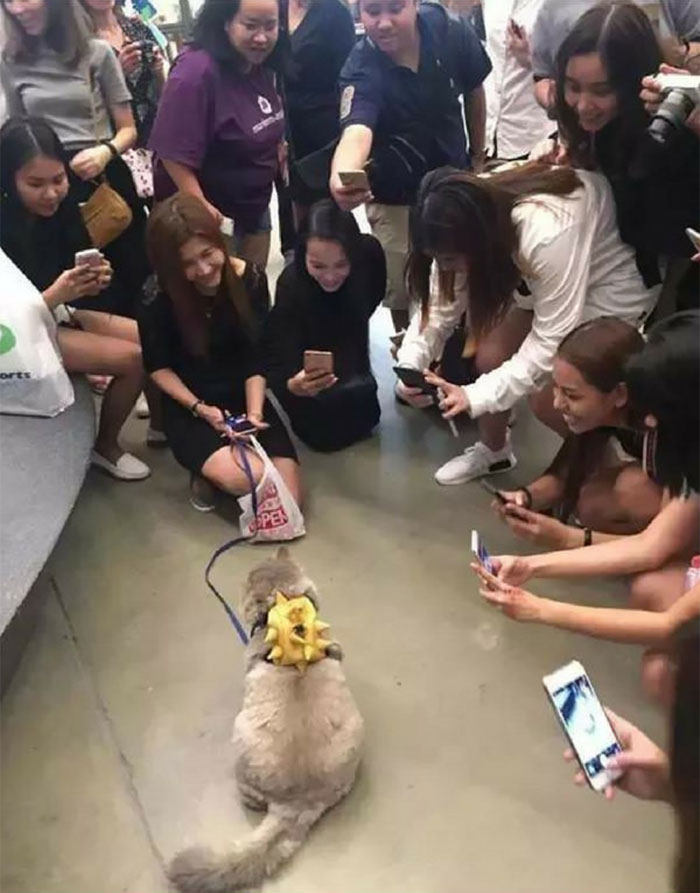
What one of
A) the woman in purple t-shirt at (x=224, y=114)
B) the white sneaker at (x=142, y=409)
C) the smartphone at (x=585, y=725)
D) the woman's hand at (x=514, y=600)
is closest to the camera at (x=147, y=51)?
the woman in purple t-shirt at (x=224, y=114)

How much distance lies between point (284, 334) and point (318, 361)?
0.63 ft

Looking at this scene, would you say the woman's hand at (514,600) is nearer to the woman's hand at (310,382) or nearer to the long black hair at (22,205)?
the woman's hand at (310,382)

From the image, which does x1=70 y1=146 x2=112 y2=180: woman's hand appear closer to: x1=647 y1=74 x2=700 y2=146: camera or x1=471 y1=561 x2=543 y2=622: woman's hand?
x1=647 y1=74 x2=700 y2=146: camera

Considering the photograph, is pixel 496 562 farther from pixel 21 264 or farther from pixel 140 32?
pixel 140 32

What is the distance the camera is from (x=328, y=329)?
7.64ft

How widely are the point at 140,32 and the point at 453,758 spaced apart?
6.61ft

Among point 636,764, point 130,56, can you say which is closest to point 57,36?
point 130,56

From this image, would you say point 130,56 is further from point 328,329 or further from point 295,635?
point 295,635

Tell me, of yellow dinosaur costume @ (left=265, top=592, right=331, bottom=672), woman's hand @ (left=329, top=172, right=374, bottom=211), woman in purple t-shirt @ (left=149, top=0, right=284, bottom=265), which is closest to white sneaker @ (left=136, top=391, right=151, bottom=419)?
woman in purple t-shirt @ (left=149, top=0, right=284, bottom=265)

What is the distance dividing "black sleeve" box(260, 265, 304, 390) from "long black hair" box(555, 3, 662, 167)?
847 mm

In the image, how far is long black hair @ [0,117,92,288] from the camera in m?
1.96

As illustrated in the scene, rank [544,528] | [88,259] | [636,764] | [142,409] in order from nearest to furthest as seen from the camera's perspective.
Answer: [636,764]
[544,528]
[88,259]
[142,409]

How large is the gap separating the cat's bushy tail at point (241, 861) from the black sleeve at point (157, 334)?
116cm

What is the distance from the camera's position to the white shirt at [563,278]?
1761 mm
